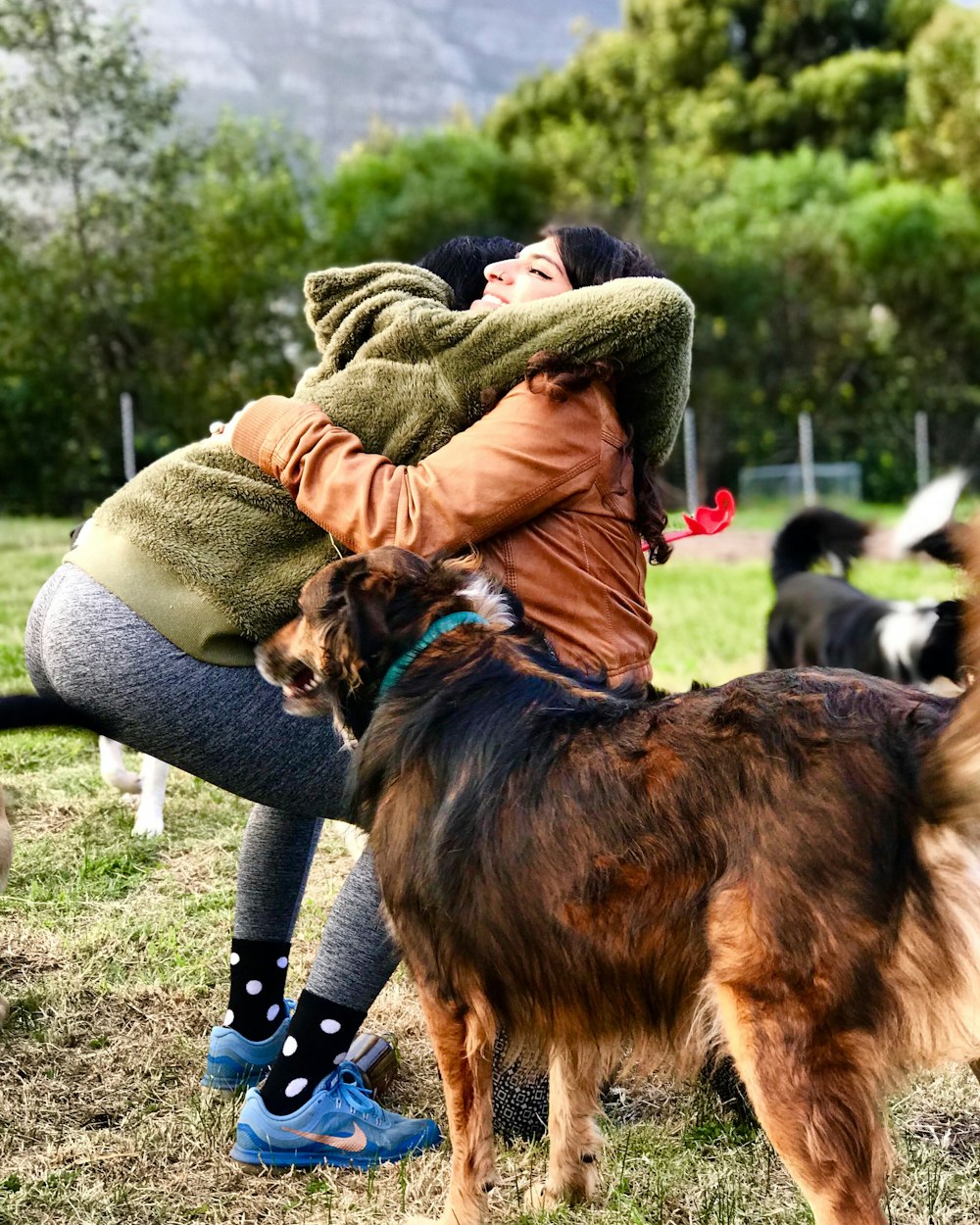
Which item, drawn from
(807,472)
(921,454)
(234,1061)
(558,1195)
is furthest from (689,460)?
(558,1195)

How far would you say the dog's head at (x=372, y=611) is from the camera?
222cm

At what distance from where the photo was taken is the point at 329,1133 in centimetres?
253

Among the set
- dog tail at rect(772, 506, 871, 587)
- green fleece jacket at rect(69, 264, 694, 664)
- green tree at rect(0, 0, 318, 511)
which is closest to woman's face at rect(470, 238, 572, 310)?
green fleece jacket at rect(69, 264, 694, 664)

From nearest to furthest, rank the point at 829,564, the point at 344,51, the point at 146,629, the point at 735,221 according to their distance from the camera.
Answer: the point at 146,629 < the point at 829,564 < the point at 735,221 < the point at 344,51

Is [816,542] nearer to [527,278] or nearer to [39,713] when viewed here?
[527,278]

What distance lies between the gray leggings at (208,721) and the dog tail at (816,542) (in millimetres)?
4632

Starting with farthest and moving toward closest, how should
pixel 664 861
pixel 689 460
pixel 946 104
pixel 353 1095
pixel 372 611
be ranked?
1. pixel 946 104
2. pixel 689 460
3. pixel 353 1095
4. pixel 372 611
5. pixel 664 861

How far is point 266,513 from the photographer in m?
2.45

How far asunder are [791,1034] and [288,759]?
1153mm

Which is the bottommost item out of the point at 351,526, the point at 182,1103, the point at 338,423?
the point at 182,1103

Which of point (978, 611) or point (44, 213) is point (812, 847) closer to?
point (978, 611)

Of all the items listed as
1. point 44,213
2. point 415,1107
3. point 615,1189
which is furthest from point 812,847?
point 44,213

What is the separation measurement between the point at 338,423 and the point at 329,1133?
146cm

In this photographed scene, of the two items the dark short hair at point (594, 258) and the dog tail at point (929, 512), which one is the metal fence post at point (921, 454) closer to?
the dog tail at point (929, 512)
